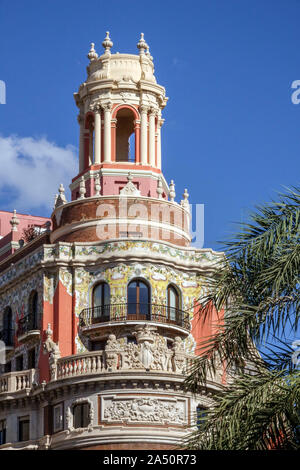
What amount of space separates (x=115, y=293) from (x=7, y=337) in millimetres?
6707

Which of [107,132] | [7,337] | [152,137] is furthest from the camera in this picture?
[152,137]

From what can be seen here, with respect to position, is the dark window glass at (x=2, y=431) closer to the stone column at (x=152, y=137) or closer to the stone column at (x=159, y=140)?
the stone column at (x=152, y=137)

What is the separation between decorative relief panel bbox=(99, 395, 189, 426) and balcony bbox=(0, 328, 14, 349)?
8058mm

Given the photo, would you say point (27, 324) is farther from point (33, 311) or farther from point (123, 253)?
point (123, 253)

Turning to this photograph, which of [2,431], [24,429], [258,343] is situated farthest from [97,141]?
[258,343]

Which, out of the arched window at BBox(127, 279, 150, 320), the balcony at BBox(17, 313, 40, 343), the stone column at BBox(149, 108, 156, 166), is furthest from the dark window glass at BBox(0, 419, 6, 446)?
the stone column at BBox(149, 108, 156, 166)

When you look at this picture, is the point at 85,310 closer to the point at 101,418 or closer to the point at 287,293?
the point at 101,418

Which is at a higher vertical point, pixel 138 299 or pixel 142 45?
pixel 142 45

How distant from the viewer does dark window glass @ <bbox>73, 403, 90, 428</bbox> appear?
44.7 meters

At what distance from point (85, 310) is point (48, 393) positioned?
12.9 feet

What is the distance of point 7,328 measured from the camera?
52.4 metres

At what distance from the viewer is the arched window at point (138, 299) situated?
154 ft
